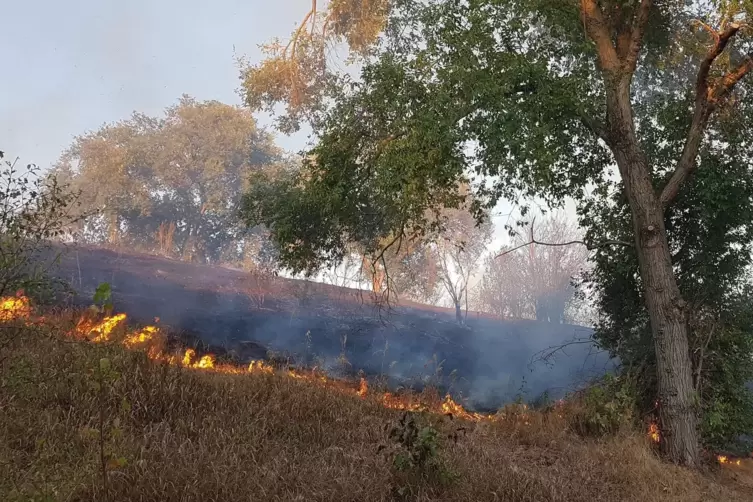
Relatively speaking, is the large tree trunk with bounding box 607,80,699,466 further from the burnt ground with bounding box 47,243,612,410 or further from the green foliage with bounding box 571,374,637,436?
the burnt ground with bounding box 47,243,612,410

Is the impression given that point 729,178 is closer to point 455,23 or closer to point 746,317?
point 746,317

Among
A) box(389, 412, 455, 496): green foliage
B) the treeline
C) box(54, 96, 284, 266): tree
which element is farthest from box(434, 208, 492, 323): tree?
box(389, 412, 455, 496): green foliage

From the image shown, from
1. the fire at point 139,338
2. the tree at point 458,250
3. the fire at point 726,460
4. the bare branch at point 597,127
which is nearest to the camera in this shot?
the fire at point 139,338

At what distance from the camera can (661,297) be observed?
29.9ft

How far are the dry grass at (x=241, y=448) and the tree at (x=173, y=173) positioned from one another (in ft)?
107

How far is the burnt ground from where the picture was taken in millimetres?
17516

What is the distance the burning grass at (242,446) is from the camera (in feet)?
13.9

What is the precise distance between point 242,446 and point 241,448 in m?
0.05

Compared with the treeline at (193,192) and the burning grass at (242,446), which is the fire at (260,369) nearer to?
the burning grass at (242,446)

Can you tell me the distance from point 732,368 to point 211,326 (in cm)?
1607

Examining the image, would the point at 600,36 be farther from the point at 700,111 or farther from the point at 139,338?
the point at 139,338

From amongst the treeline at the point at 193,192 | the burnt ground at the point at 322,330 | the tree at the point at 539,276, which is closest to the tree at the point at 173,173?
the treeline at the point at 193,192

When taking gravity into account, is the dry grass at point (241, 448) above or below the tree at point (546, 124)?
below

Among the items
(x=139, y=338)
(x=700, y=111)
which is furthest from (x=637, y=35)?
(x=139, y=338)
